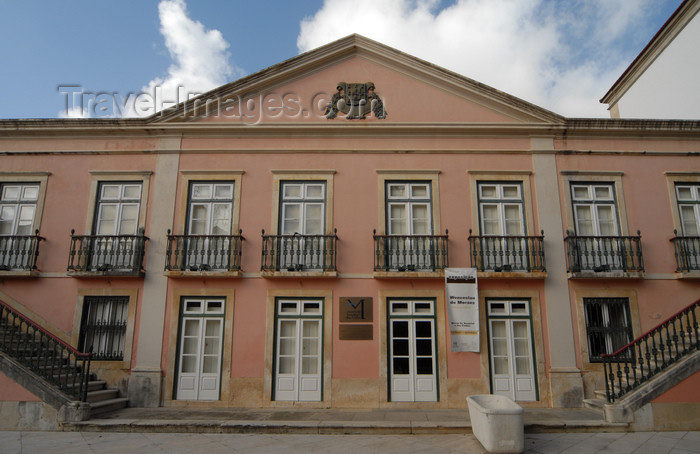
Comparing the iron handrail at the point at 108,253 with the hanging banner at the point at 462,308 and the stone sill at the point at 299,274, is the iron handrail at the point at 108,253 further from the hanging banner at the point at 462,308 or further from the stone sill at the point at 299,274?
the hanging banner at the point at 462,308

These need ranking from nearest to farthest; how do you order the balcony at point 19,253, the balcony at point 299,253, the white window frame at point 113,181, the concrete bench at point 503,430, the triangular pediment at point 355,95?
the concrete bench at point 503,430
the balcony at point 299,253
the balcony at point 19,253
the white window frame at point 113,181
the triangular pediment at point 355,95

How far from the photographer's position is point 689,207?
10.1 metres

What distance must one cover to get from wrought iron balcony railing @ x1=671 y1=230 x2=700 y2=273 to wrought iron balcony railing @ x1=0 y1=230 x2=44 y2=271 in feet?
45.8

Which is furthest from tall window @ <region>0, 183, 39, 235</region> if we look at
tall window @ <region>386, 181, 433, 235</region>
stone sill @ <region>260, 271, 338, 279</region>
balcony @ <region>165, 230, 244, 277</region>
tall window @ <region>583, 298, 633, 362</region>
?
tall window @ <region>583, 298, 633, 362</region>

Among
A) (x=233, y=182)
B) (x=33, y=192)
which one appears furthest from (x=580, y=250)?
(x=33, y=192)

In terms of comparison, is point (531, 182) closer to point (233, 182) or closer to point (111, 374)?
point (233, 182)

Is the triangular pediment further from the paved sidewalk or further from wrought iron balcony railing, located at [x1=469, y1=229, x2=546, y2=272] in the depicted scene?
the paved sidewalk

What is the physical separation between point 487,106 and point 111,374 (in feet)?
33.5

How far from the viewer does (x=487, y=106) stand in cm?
1047

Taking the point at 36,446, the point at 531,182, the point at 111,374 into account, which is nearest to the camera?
the point at 36,446

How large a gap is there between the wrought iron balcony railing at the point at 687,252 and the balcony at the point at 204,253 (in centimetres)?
945

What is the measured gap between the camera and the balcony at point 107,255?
9477 mm

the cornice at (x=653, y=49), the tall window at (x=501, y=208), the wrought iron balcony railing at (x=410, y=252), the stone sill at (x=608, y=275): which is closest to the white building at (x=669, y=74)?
the cornice at (x=653, y=49)

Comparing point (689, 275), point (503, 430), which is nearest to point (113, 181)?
point (503, 430)
